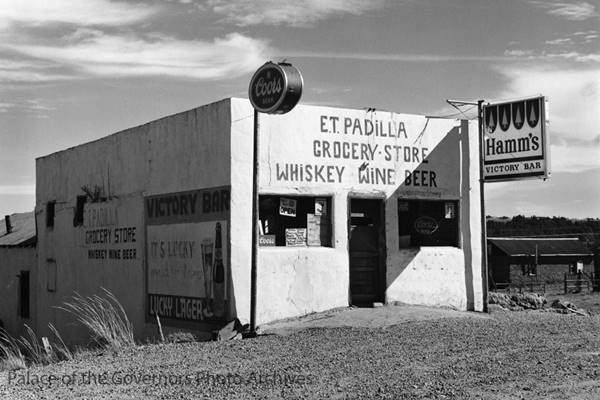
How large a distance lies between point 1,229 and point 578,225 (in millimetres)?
51461

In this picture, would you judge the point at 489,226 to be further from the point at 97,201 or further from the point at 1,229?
the point at 97,201

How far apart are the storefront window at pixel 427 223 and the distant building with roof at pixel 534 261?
1167 inches

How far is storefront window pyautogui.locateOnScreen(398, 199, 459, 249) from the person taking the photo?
56.6 feet

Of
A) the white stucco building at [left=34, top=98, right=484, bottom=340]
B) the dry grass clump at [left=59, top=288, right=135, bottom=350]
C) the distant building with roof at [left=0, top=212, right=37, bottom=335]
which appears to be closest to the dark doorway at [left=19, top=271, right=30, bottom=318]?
the distant building with roof at [left=0, top=212, right=37, bottom=335]

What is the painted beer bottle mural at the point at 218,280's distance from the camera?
15062 millimetres

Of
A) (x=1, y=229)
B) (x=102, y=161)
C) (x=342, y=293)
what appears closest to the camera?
(x=342, y=293)

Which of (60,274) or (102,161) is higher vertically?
(102,161)

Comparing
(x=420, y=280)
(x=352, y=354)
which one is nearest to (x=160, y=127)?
(x=420, y=280)

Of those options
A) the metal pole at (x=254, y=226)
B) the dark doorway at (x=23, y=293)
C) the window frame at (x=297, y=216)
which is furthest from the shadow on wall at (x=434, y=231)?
the dark doorway at (x=23, y=293)

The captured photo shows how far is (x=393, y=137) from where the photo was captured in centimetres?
1692

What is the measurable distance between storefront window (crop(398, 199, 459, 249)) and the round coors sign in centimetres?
419

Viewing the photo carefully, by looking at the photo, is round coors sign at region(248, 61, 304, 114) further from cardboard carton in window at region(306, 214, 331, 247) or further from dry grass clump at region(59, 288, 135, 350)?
dry grass clump at region(59, 288, 135, 350)

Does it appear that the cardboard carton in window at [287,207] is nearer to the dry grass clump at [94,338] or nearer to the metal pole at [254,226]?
the metal pole at [254,226]

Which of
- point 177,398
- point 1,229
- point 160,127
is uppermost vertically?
point 160,127
